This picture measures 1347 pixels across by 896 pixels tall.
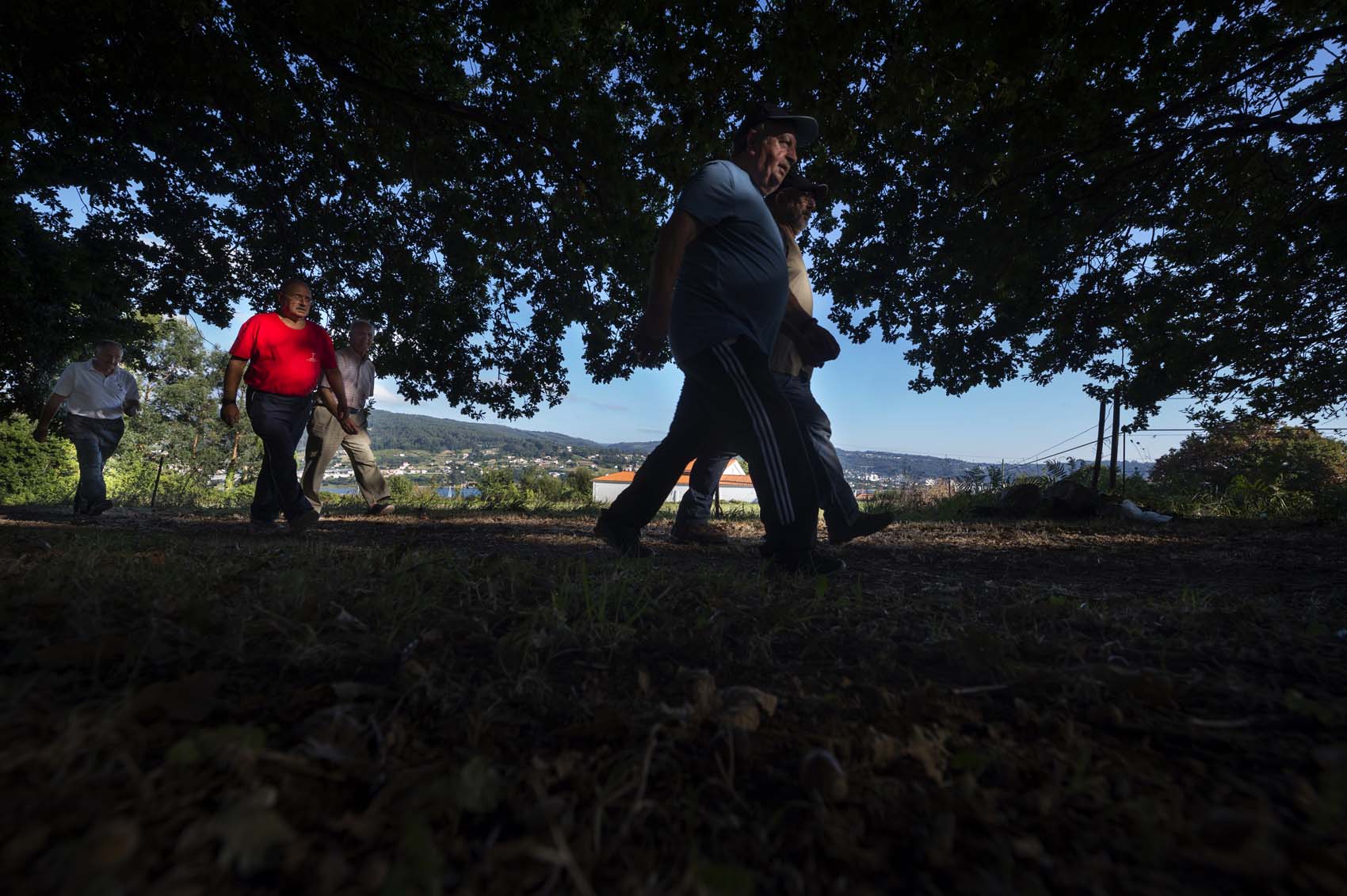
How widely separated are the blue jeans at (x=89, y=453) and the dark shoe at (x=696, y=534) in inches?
247

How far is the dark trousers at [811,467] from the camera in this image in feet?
11.7

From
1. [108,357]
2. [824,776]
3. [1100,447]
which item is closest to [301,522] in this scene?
[108,357]

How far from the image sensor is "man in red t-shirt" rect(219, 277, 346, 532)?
4.73m

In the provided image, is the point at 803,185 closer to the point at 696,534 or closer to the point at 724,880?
the point at 696,534

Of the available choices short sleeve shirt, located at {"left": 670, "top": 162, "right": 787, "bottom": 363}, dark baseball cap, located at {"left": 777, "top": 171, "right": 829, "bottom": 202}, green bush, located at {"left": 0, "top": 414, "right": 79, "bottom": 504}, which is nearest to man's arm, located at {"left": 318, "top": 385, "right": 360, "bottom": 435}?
short sleeve shirt, located at {"left": 670, "top": 162, "right": 787, "bottom": 363}

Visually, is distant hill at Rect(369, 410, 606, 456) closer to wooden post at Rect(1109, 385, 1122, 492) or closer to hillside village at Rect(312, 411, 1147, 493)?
hillside village at Rect(312, 411, 1147, 493)

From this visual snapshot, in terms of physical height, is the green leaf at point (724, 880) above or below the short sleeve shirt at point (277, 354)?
below

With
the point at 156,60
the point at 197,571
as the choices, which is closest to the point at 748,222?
the point at 197,571

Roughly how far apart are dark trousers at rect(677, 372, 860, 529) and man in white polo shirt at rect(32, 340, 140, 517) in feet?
20.7

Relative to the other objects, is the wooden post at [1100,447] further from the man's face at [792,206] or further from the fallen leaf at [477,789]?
the fallen leaf at [477,789]

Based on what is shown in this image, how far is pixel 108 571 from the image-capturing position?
79.0 inches

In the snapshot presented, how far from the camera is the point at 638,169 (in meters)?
6.42

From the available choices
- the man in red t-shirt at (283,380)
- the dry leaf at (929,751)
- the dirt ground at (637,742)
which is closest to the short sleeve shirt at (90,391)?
the man in red t-shirt at (283,380)

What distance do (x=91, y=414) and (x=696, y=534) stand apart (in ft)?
22.3
